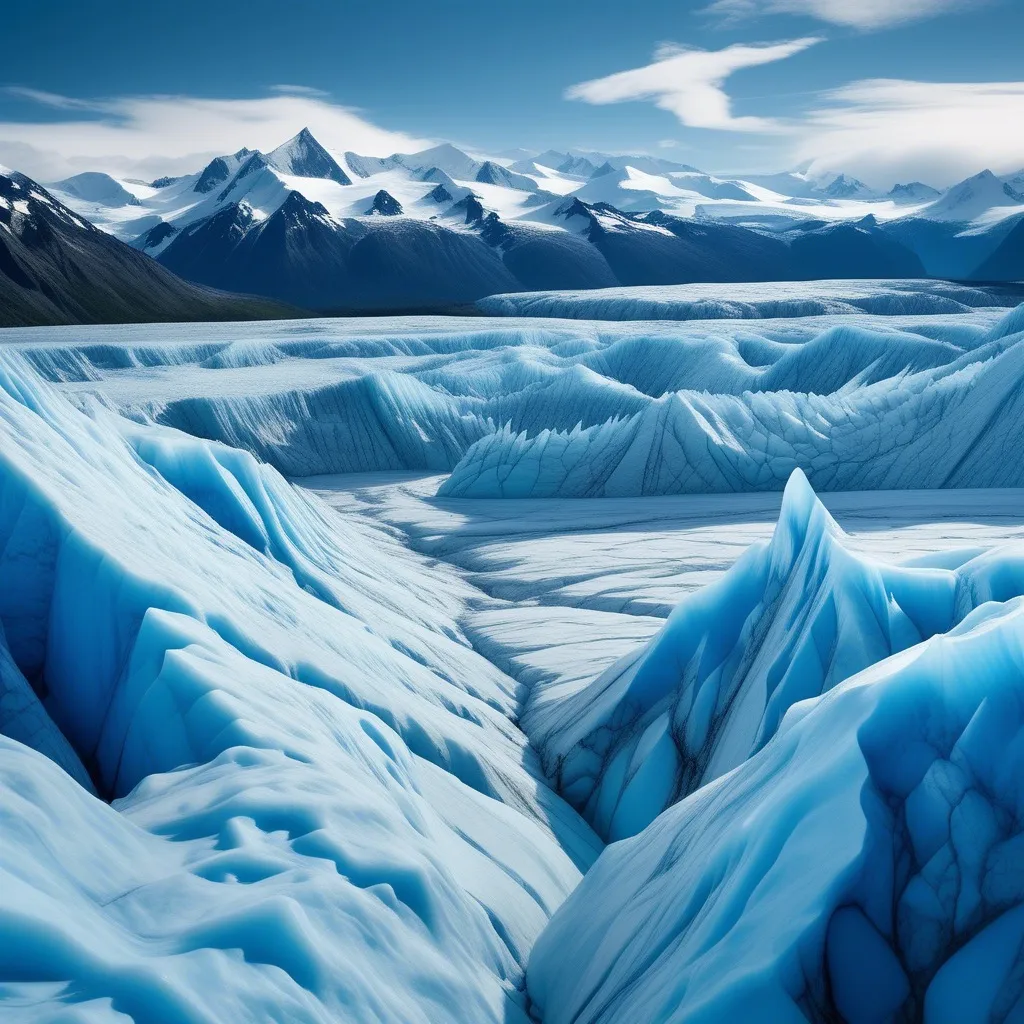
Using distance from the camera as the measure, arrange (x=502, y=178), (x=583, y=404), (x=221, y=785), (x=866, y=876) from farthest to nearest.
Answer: (x=502, y=178), (x=583, y=404), (x=221, y=785), (x=866, y=876)

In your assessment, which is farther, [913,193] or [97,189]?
[913,193]

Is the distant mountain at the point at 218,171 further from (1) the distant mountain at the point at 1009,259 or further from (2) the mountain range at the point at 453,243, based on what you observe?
(1) the distant mountain at the point at 1009,259

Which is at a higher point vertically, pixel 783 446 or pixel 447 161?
pixel 447 161

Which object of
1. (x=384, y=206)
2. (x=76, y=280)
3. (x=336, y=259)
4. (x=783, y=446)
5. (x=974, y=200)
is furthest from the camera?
(x=974, y=200)

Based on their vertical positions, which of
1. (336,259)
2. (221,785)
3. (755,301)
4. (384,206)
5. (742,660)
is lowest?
(336,259)

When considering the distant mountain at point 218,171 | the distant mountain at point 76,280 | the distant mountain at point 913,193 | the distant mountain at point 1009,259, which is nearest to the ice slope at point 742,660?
the distant mountain at point 76,280

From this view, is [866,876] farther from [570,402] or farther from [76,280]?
[76,280]

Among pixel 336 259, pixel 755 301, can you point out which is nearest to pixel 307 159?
pixel 336 259

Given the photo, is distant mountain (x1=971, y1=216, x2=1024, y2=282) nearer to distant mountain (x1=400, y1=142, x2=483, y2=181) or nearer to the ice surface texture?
the ice surface texture
